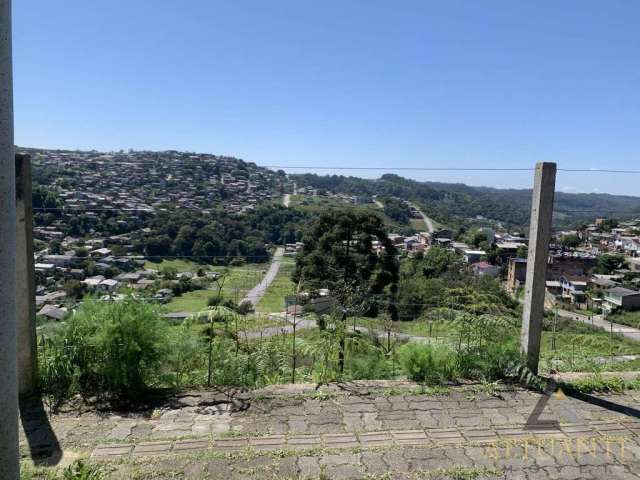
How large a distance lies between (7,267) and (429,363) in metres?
3.70

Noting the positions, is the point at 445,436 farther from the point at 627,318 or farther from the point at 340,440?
the point at 627,318

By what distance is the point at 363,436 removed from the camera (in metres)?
3.34

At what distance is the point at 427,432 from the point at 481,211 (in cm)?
5134

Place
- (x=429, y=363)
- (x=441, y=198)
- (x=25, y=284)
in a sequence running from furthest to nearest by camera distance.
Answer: (x=441, y=198) → (x=429, y=363) → (x=25, y=284)

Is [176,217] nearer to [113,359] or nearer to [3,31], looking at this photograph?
[113,359]

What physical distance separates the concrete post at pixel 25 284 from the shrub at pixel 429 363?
3.23 m

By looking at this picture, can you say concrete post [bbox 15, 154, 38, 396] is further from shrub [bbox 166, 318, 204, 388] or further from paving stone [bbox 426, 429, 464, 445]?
paving stone [bbox 426, 429, 464, 445]

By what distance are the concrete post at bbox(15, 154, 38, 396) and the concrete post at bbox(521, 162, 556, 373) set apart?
4348mm

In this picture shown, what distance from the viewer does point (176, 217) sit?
41.7ft

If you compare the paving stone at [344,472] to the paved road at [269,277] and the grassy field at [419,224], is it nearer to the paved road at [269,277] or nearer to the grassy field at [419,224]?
the paved road at [269,277]

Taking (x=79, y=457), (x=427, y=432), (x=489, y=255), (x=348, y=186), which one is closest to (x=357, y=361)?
(x=427, y=432)

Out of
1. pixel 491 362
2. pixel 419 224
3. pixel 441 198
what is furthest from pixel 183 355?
pixel 441 198

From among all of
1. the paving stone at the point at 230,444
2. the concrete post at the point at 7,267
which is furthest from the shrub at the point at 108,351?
the concrete post at the point at 7,267

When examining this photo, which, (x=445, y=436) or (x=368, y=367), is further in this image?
(x=368, y=367)
